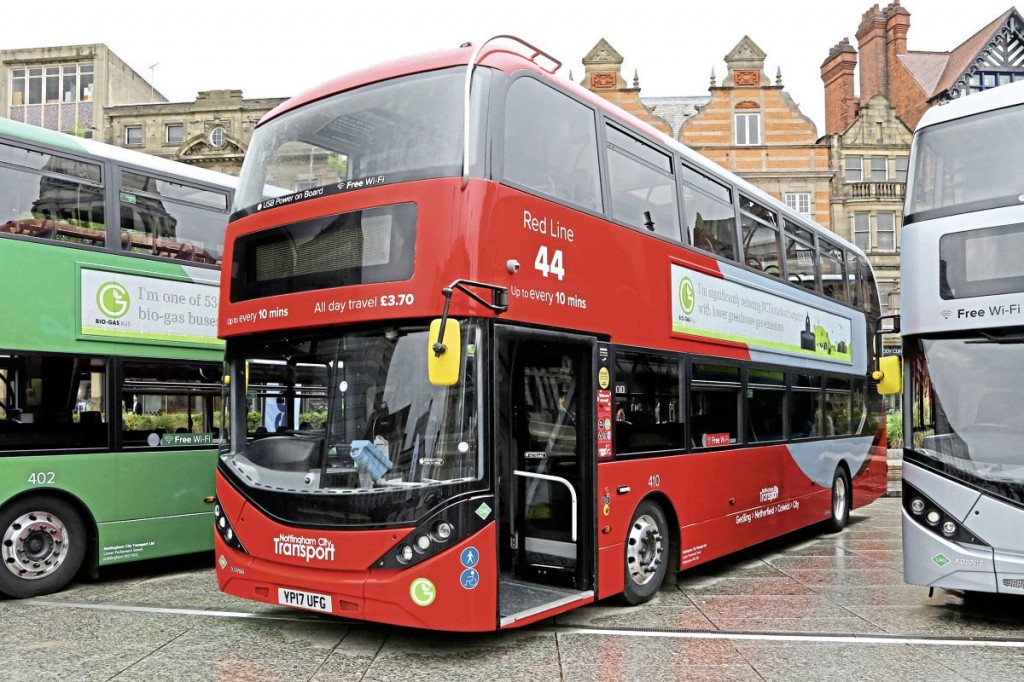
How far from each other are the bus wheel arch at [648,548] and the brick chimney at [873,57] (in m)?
43.1

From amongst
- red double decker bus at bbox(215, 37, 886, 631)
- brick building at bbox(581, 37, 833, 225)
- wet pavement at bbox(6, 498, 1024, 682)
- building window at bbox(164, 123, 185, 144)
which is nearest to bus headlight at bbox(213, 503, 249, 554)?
red double decker bus at bbox(215, 37, 886, 631)

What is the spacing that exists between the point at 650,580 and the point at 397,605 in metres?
3.09

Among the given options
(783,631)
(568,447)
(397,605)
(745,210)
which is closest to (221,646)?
(397,605)

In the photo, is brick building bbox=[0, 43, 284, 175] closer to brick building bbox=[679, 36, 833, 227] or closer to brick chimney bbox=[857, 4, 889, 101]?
brick building bbox=[679, 36, 833, 227]

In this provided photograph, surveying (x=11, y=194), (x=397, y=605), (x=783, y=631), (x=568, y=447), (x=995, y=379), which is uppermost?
→ (x=11, y=194)

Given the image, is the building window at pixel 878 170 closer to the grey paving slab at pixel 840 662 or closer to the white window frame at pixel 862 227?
the white window frame at pixel 862 227

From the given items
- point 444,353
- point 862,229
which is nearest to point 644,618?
point 444,353

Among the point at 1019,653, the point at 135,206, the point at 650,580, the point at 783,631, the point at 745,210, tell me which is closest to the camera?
the point at 1019,653

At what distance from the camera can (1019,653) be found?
6629mm

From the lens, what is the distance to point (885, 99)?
41188 mm

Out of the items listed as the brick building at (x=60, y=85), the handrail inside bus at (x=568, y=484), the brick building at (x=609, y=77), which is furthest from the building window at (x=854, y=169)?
the handrail inside bus at (x=568, y=484)

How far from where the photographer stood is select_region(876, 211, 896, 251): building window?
131 ft

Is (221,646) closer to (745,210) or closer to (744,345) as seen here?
(744,345)

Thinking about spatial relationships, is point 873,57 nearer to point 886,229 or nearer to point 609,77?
point 886,229
